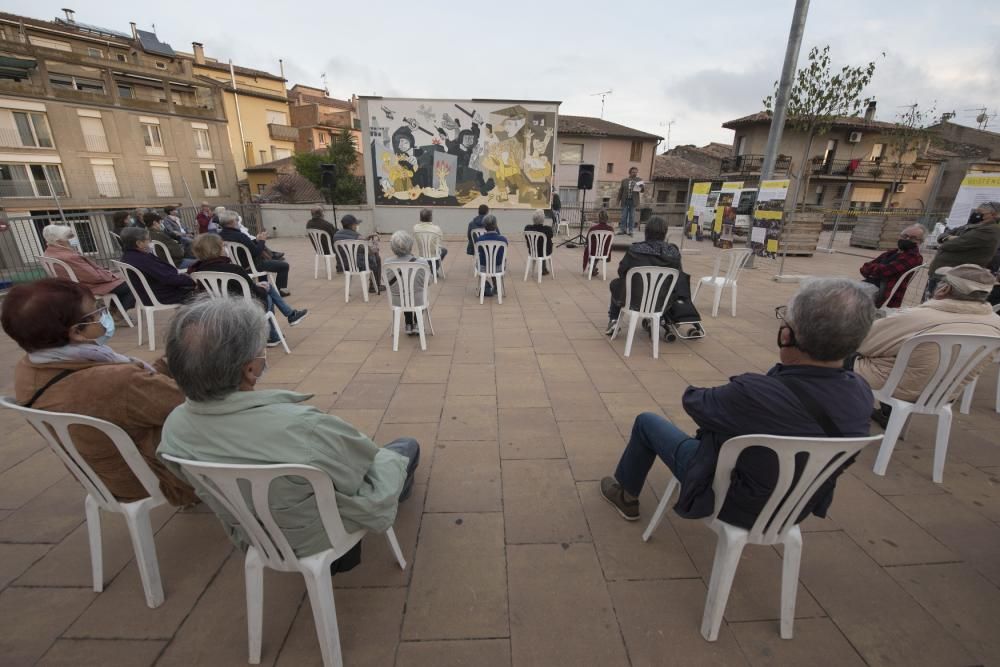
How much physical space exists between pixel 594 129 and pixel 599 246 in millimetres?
21773

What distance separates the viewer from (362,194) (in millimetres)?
25484

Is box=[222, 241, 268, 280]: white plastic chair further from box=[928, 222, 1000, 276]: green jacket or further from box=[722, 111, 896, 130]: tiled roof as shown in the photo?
box=[722, 111, 896, 130]: tiled roof

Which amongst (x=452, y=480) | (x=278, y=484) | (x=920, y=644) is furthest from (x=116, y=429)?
(x=920, y=644)

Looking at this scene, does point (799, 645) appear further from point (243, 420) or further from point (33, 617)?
point (33, 617)

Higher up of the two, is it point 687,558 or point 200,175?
point 200,175

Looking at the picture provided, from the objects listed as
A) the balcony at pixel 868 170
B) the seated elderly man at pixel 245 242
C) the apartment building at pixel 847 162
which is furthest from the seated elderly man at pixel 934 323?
the balcony at pixel 868 170

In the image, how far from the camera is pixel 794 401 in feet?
3.89

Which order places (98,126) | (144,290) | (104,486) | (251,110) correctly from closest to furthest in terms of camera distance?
(104,486)
(144,290)
(98,126)
(251,110)

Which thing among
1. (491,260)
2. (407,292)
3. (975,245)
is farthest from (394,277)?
(975,245)

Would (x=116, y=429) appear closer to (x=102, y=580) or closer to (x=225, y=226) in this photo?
(x=102, y=580)

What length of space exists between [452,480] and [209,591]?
1.05m

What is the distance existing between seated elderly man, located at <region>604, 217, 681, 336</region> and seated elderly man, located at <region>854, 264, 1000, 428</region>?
1.67 metres

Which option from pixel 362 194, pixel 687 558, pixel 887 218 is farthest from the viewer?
pixel 362 194

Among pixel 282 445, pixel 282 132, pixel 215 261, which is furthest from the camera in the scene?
pixel 282 132
